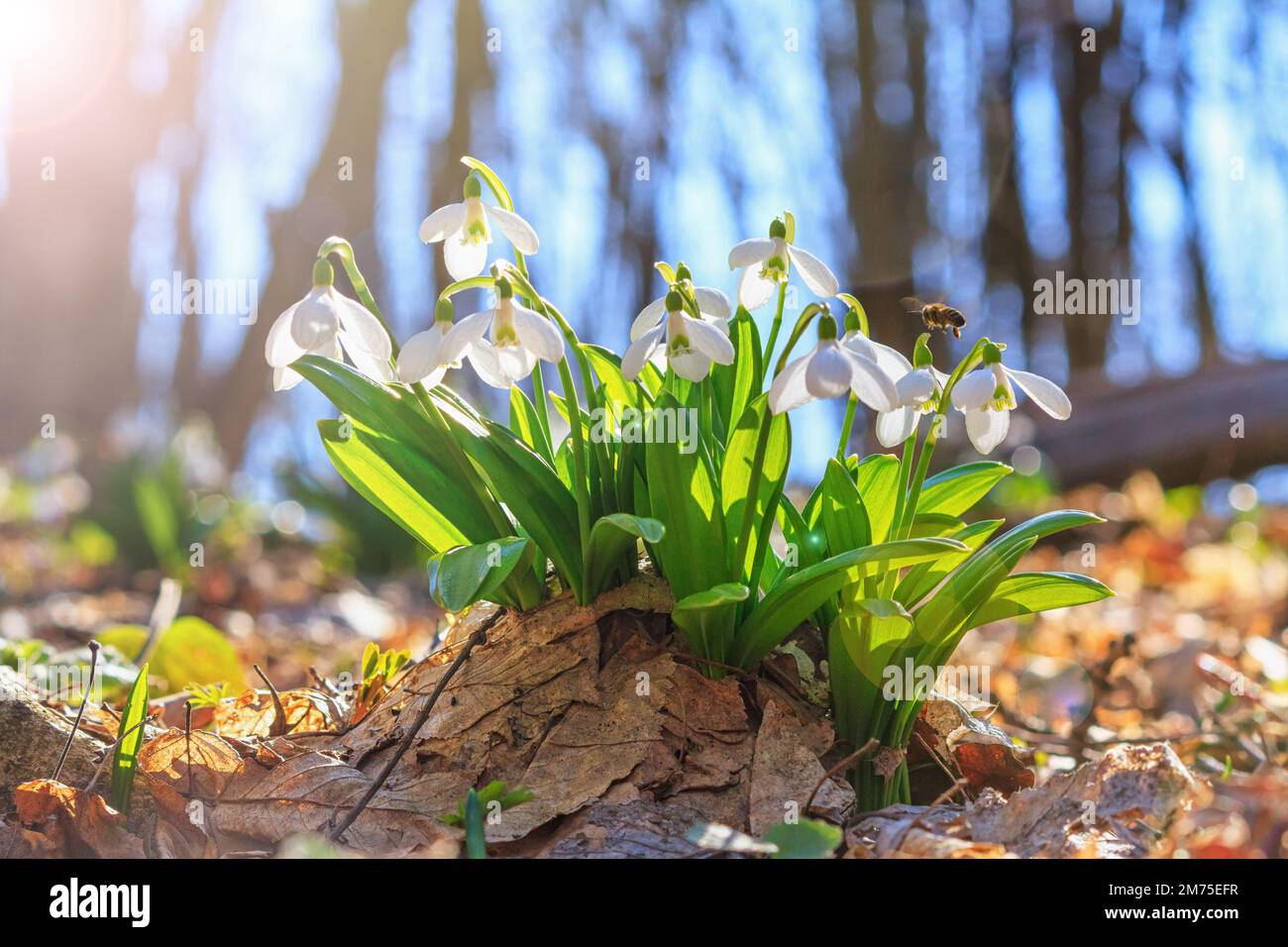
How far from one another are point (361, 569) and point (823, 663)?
5.07 meters

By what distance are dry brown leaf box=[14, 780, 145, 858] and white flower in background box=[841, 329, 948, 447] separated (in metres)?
1.15

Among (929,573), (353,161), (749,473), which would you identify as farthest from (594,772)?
(353,161)

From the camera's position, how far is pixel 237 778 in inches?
58.7

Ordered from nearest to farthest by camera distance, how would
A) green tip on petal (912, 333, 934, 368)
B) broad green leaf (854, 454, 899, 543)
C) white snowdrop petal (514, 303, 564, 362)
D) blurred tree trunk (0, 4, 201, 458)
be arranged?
white snowdrop petal (514, 303, 564, 362), green tip on petal (912, 333, 934, 368), broad green leaf (854, 454, 899, 543), blurred tree trunk (0, 4, 201, 458)

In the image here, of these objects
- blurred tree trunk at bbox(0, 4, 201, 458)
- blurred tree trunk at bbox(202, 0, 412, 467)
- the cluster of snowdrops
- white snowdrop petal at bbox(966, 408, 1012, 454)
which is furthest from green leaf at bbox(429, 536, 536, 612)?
blurred tree trunk at bbox(0, 4, 201, 458)

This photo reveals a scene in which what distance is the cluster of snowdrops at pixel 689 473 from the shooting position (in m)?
1.28

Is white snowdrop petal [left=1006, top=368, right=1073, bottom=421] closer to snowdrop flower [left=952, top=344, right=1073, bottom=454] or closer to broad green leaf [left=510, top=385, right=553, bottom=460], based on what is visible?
snowdrop flower [left=952, top=344, right=1073, bottom=454]

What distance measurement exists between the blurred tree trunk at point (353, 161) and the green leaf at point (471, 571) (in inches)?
231

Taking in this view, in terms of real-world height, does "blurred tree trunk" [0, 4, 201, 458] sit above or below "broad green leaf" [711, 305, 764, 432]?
above

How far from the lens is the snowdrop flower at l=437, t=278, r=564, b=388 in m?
1.22

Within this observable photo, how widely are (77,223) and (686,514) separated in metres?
9.41

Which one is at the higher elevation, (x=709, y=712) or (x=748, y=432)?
(x=748, y=432)
